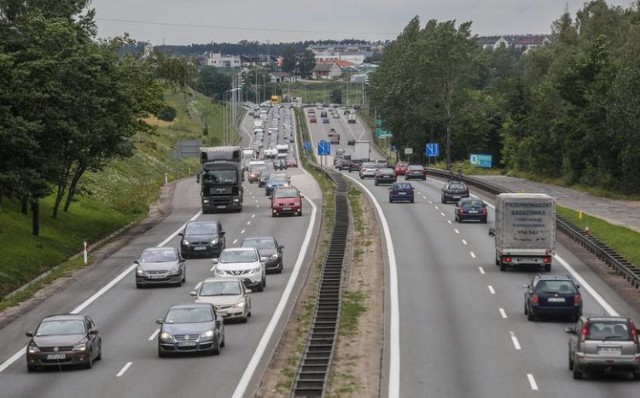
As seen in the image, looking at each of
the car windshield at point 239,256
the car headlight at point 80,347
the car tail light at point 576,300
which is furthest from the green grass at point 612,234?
the car headlight at point 80,347

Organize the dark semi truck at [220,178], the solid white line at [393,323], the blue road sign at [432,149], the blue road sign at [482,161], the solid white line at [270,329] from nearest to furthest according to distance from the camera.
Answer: the solid white line at [270,329], the solid white line at [393,323], the dark semi truck at [220,178], the blue road sign at [482,161], the blue road sign at [432,149]

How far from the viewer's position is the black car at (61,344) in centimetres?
3158

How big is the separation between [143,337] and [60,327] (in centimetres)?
554

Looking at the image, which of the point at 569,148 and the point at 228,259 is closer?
the point at 228,259

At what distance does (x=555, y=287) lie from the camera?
38.7m

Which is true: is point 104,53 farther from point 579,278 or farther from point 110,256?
point 579,278

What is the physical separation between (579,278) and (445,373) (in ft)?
63.3

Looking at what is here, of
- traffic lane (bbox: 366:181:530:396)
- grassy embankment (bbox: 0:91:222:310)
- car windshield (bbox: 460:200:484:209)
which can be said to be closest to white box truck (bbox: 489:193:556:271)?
traffic lane (bbox: 366:181:530:396)

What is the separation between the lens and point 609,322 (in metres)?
29.3

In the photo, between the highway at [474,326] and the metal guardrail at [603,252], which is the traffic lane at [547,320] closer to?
the highway at [474,326]

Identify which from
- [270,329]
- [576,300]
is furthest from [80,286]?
[576,300]

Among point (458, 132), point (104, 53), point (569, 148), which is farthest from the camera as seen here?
point (458, 132)

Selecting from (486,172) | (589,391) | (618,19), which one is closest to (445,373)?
(589,391)

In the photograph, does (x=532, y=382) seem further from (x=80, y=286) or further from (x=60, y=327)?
(x=80, y=286)
